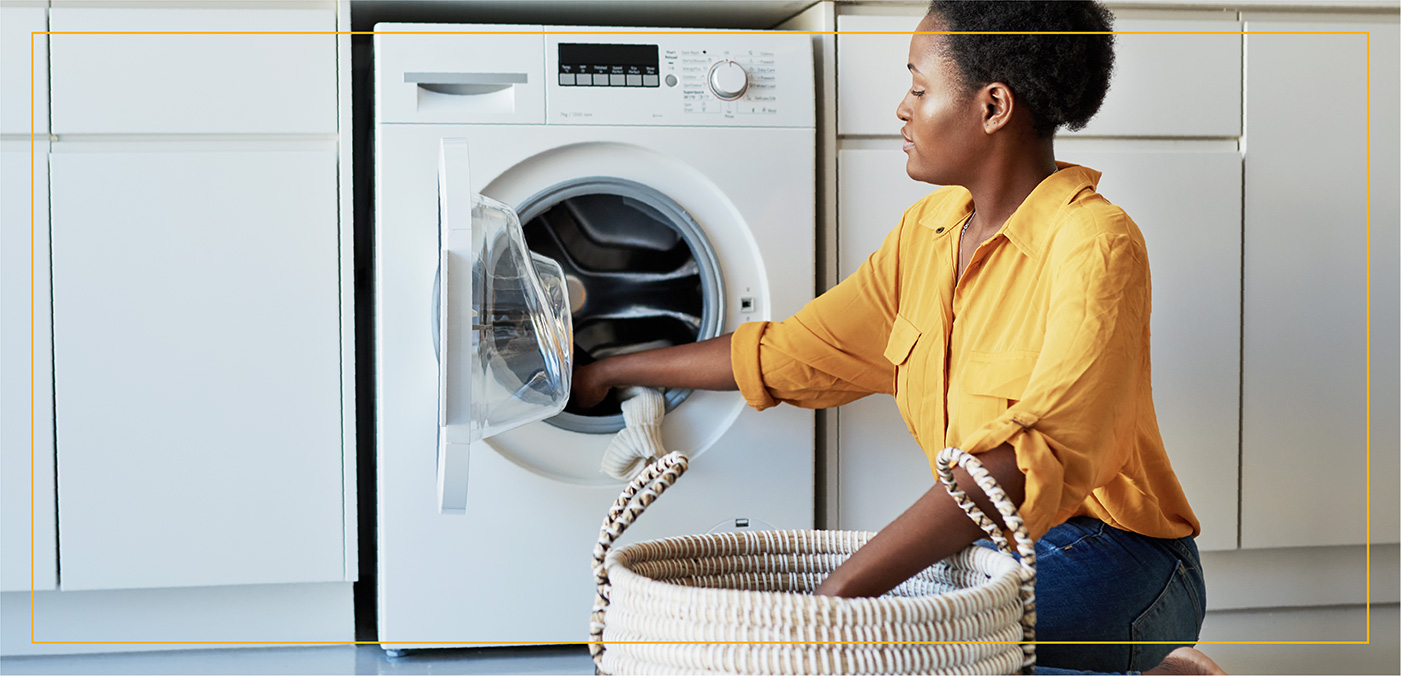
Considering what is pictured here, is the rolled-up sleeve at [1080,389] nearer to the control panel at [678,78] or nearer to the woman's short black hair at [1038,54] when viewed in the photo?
the woman's short black hair at [1038,54]

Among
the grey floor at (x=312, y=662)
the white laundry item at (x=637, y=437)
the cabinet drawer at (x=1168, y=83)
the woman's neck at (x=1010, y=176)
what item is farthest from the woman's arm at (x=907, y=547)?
the cabinet drawer at (x=1168, y=83)

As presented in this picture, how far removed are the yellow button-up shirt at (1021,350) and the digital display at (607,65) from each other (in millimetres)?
393

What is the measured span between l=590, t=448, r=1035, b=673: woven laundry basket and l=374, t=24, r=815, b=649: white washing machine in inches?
30.0

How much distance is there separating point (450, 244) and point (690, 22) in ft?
2.93

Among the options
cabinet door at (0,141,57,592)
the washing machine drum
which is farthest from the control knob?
cabinet door at (0,141,57,592)

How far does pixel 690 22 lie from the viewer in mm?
1901

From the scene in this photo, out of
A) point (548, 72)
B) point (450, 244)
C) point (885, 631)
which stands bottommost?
point (885, 631)

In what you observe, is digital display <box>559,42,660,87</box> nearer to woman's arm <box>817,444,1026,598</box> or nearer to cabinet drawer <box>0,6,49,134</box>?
cabinet drawer <box>0,6,49,134</box>

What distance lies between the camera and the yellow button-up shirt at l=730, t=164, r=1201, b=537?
3.03 ft

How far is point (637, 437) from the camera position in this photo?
153 centimetres

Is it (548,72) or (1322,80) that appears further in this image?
(1322,80)

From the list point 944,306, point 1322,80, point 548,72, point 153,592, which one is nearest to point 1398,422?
point 1322,80

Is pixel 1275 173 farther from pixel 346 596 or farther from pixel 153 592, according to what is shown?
pixel 153 592


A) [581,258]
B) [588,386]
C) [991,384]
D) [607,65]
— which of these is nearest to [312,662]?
[588,386]
